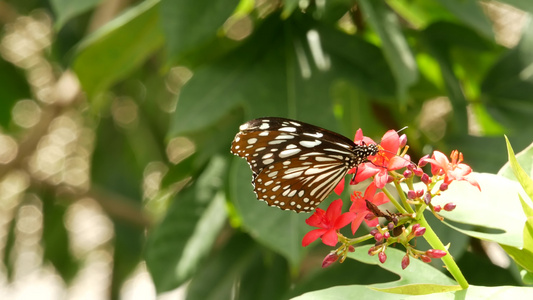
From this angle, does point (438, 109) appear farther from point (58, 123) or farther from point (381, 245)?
point (381, 245)

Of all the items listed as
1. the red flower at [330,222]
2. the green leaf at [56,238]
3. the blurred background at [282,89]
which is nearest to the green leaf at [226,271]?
the blurred background at [282,89]

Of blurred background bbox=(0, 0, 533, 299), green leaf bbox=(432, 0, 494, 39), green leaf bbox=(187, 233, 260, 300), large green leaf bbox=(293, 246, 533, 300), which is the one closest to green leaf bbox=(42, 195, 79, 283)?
blurred background bbox=(0, 0, 533, 299)

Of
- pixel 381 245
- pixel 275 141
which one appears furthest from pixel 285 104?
pixel 381 245

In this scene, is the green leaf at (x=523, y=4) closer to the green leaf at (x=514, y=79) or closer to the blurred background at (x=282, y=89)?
the blurred background at (x=282, y=89)

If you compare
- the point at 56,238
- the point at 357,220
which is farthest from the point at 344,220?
the point at 56,238

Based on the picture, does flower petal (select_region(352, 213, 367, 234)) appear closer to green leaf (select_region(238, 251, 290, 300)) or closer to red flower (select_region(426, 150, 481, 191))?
red flower (select_region(426, 150, 481, 191))
